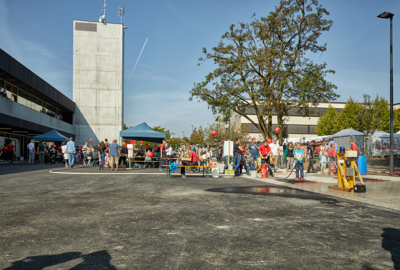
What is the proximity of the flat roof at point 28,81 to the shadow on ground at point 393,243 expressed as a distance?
2617cm

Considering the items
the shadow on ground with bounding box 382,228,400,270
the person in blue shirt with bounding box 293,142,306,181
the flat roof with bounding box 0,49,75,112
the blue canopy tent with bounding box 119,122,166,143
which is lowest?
the shadow on ground with bounding box 382,228,400,270

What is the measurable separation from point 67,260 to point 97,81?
158 ft

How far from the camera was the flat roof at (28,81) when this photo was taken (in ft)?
80.7

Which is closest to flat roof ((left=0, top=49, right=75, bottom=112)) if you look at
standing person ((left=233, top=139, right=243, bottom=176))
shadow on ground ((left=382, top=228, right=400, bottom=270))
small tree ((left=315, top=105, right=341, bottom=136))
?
standing person ((left=233, top=139, right=243, bottom=176))

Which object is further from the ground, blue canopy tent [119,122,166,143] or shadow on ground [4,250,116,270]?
blue canopy tent [119,122,166,143]

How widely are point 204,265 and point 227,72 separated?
22579 mm

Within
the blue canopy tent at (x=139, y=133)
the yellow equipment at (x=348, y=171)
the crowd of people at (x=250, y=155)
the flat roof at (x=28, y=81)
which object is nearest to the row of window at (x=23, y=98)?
the flat roof at (x=28, y=81)

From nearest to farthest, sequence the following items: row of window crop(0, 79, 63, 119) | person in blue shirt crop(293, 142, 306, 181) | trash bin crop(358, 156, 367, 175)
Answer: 1. person in blue shirt crop(293, 142, 306, 181)
2. trash bin crop(358, 156, 367, 175)
3. row of window crop(0, 79, 63, 119)

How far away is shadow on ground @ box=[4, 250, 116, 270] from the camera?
10.9ft

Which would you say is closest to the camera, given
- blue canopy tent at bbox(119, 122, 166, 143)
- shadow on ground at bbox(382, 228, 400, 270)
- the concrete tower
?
shadow on ground at bbox(382, 228, 400, 270)

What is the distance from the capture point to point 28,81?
29250 mm

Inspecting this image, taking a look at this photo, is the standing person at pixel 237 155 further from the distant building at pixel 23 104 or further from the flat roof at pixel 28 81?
the flat roof at pixel 28 81

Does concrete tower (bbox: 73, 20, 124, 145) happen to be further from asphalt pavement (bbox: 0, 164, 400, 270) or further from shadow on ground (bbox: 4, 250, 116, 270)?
shadow on ground (bbox: 4, 250, 116, 270)

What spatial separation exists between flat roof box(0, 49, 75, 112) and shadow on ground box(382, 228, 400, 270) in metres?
26.2
